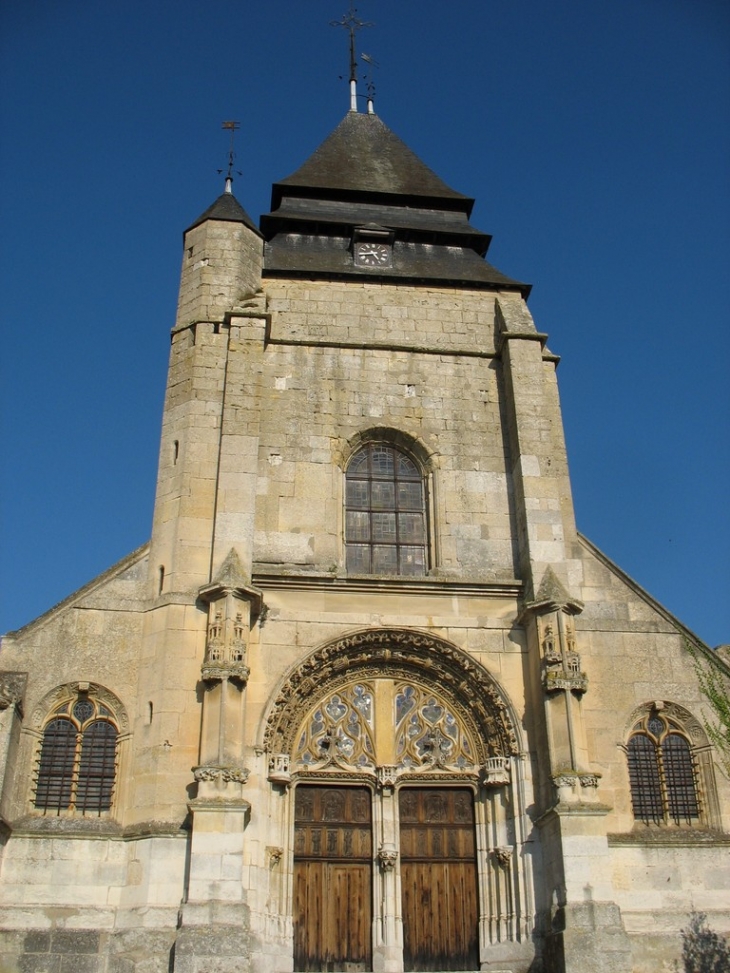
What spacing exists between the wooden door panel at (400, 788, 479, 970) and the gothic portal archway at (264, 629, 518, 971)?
0.01 m

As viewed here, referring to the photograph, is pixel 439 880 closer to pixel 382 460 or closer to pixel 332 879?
pixel 332 879

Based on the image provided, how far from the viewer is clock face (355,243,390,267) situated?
1709 centimetres

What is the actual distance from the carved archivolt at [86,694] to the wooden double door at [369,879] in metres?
2.39

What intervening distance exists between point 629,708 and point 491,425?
4566mm

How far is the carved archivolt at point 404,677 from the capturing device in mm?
12570

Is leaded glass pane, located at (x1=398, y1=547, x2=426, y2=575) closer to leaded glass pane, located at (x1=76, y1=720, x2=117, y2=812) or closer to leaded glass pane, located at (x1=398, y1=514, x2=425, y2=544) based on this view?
leaded glass pane, located at (x1=398, y1=514, x2=425, y2=544)

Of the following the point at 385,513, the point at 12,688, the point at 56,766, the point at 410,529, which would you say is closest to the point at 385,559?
the point at 410,529

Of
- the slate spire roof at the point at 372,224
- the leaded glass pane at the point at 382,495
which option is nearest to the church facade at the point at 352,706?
the leaded glass pane at the point at 382,495

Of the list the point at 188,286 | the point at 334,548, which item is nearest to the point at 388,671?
the point at 334,548

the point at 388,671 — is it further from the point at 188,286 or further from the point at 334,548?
the point at 188,286

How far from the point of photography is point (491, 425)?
49.5 ft

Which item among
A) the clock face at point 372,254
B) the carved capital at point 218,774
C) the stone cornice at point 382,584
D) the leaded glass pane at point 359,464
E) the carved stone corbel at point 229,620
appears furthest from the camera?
the clock face at point 372,254

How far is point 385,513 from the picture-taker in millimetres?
14484

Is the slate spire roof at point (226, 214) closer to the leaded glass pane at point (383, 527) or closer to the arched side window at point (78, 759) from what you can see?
the leaded glass pane at point (383, 527)
